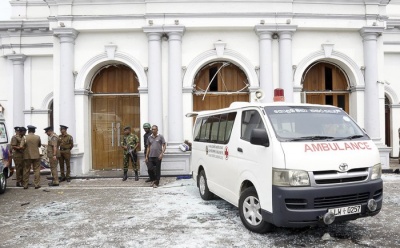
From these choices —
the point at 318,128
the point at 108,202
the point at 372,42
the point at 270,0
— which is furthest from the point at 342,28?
the point at 108,202

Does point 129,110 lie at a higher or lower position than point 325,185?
higher

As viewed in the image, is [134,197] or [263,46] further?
[263,46]

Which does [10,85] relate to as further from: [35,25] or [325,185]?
[325,185]

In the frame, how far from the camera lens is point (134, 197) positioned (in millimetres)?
8109

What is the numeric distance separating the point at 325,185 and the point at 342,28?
9.39 m

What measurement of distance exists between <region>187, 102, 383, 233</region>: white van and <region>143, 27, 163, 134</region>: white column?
234 inches

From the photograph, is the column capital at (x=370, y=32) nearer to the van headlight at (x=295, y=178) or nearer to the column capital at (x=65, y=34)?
the van headlight at (x=295, y=178)

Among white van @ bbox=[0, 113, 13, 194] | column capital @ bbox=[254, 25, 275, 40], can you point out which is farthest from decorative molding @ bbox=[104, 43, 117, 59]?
column capital @ bbox=[254, 25, 275, 40]

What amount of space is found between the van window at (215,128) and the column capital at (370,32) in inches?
311

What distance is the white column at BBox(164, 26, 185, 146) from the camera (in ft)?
37.6

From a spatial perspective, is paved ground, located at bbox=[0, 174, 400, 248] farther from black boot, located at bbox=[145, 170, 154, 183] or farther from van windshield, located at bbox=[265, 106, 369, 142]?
van windshield, located at bbox=[265, 106, 369, 142]

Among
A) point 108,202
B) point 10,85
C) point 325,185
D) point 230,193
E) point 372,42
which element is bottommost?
point 108,202

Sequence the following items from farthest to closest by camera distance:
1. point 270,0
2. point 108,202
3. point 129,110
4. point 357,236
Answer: point 129,110, point 270,0, point 108,202, point 357,236

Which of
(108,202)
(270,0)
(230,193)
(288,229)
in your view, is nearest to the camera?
(288,229)
